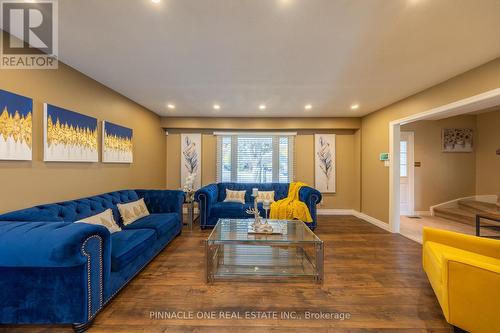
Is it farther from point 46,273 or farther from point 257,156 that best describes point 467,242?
point 257,156

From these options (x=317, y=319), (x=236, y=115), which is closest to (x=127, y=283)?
(x=317, y=319)

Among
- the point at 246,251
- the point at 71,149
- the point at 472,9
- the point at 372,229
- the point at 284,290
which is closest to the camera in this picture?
the point at 472,9

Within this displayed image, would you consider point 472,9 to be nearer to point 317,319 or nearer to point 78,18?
point 317,319

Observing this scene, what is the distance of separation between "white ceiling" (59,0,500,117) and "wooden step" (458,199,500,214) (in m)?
3.80

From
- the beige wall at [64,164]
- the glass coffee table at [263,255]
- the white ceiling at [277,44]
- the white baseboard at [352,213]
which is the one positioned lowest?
the white baseboard at [352,213]

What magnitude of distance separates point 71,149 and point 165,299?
2.22m

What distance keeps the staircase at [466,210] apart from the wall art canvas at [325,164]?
274 centimetres

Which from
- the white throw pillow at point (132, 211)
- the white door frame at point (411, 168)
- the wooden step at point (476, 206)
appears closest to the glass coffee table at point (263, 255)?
the white throw pillow at point (132, 211)

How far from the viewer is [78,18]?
1748 mm

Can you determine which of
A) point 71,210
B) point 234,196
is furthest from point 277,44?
point 234,196

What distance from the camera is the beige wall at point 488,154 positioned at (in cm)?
486

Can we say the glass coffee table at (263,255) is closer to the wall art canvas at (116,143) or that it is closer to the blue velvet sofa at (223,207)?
the blue velvet sofa at (223,207)

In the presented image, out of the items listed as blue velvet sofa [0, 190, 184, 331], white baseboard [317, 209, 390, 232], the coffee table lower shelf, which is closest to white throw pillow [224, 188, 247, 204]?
the coffee table lower shelf

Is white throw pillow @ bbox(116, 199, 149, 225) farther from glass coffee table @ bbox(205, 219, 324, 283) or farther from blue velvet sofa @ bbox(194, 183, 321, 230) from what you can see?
glass coffee table @ bbox(205, 219, 324, 283)
